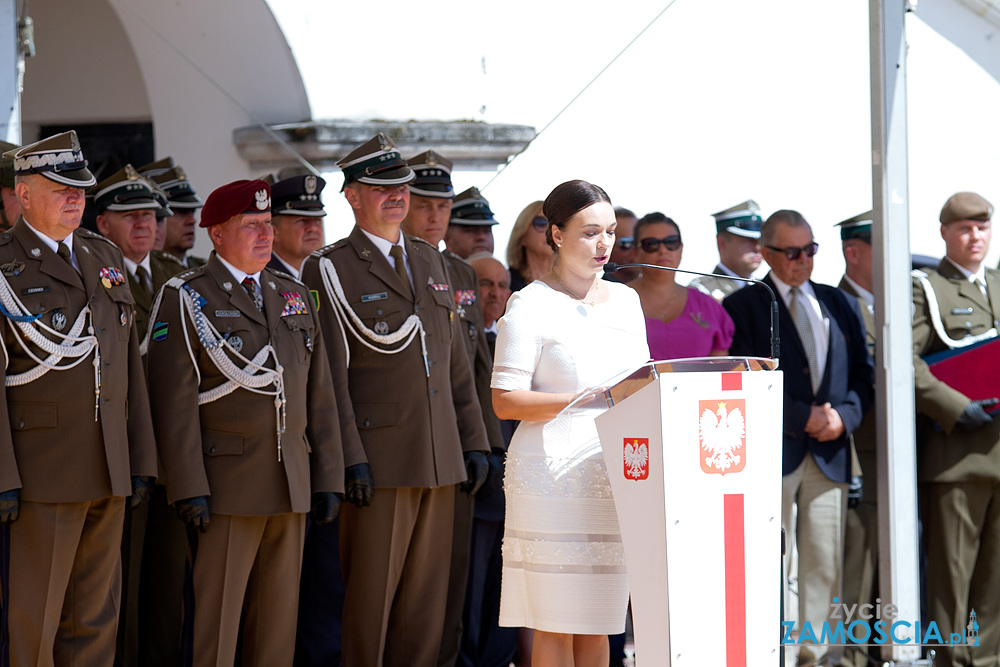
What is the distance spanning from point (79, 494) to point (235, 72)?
3.52 metres

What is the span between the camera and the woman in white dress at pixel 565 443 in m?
3.25

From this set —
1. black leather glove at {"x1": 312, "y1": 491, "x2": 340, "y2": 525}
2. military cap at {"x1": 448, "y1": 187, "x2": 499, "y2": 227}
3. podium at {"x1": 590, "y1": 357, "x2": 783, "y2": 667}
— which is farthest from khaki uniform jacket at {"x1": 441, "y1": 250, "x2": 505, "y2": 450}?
podium at {"x1": 590, "y1": 357, "x2": 783, "y2": 667}

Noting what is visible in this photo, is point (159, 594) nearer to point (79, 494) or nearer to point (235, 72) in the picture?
point (79, 494)

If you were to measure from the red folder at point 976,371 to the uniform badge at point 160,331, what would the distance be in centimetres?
296

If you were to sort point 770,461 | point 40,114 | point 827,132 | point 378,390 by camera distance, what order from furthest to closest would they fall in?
1. point 40,114
2. point 827,132
3. point 378,390
4. point 770,461

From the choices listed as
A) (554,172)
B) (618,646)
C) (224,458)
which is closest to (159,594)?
(224,458)

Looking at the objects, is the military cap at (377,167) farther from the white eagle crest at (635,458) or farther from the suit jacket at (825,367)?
the white eagle crest at (635,458)

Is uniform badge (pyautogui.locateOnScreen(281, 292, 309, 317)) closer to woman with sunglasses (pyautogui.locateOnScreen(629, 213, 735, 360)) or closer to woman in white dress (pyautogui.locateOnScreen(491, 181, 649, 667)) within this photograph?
woman in white dress (pyautogui.locateOnScreen(491, 181, 649, 667))

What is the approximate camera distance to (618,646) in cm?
491

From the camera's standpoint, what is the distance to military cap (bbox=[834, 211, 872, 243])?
5.49 metres

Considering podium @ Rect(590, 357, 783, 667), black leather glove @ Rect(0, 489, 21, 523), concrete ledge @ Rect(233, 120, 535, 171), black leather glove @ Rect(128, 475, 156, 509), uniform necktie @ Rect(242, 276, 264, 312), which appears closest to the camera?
podium @ Rect(590, 357, 783, 667)

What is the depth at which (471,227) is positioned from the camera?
5738 millimetres

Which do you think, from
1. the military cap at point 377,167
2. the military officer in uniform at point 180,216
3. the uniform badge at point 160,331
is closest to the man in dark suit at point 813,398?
the military cap at point 377,167

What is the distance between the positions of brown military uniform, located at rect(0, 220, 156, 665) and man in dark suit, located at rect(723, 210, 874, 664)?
2.43 m
